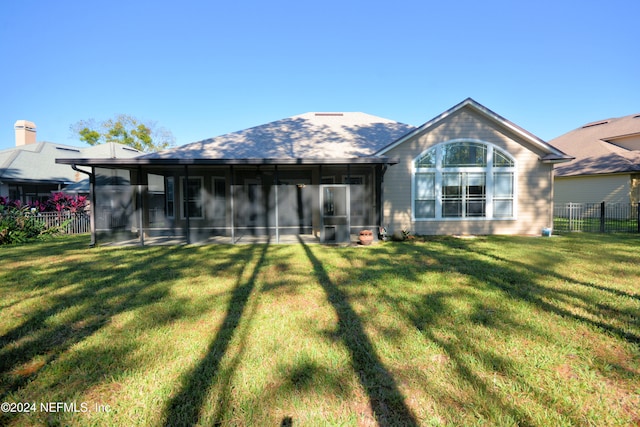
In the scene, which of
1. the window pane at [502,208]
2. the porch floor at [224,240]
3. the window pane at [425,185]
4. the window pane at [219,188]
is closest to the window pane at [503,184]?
the window pane at [502,208]

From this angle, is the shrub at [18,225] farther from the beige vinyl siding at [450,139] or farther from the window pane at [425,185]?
the window pane at [425,185]

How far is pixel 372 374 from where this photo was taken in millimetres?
2889

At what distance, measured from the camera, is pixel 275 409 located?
2.42 meters

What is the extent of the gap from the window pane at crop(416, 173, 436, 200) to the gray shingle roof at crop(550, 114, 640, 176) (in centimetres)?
1477

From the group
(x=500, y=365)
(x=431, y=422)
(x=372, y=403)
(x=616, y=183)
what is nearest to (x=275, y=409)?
(x=372, y=403)

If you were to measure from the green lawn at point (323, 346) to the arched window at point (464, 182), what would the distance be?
5730 mm

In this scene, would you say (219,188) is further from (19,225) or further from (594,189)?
(594,189)

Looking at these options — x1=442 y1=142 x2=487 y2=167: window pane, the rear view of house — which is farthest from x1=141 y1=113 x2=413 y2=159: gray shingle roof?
x1=442 y1=142 x2=487 y2=167: window pane

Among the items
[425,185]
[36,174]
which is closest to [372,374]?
[425,185]

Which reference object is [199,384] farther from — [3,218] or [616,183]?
[616,183]

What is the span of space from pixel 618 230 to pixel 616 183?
8219 mm

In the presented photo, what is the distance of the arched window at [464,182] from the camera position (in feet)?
40.4

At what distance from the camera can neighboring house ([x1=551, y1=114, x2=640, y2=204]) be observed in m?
19.0

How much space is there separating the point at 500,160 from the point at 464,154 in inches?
56.2
